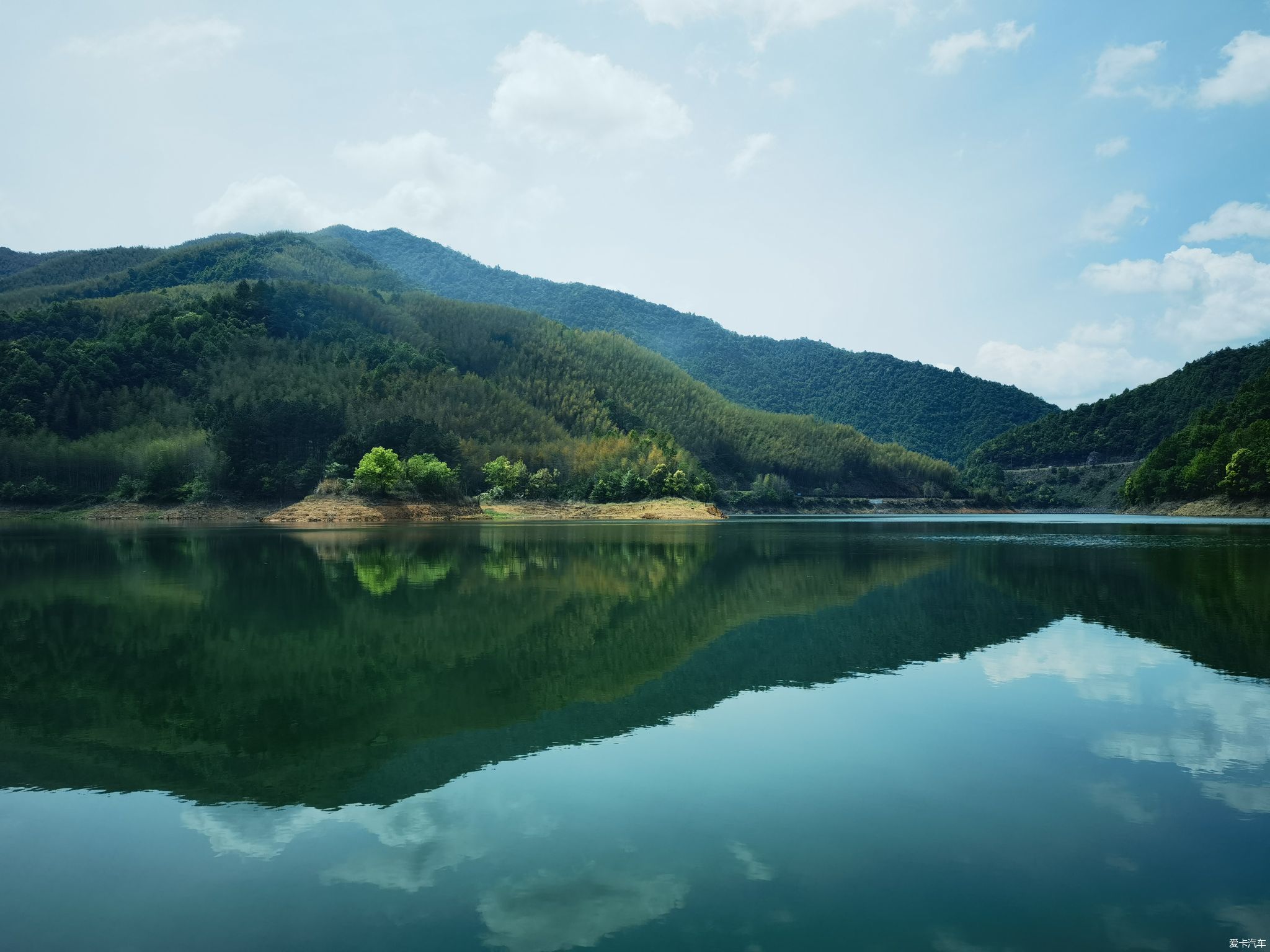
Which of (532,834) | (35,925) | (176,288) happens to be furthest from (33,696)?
(176,288)

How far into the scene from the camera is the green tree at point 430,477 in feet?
281

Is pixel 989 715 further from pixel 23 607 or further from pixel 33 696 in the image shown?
pixel 23 607

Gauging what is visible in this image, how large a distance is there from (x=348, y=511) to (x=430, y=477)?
9.57m

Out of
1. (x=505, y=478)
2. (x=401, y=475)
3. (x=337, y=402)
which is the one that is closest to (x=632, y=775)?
(x=401, y=475)

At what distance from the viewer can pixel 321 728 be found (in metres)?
9.63

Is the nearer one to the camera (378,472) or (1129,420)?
(378,472)

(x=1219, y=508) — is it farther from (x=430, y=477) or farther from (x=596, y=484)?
(x=430, y=477)

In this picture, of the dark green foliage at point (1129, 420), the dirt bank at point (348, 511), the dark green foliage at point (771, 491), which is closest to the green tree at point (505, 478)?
the dirt bank at point (348, 511)

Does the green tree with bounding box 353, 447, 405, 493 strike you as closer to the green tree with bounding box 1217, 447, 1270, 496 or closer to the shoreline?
the shoreline

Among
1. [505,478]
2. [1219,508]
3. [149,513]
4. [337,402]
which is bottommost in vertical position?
[149,513]

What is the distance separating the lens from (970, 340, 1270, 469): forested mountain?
444 feet

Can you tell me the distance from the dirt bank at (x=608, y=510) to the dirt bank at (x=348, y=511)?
1302 cm

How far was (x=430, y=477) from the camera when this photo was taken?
285 ft

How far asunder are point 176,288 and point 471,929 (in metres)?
174
